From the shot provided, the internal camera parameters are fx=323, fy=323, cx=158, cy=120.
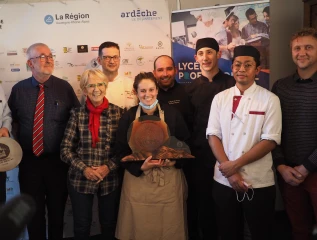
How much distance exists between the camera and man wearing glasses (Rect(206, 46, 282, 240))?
2135mm

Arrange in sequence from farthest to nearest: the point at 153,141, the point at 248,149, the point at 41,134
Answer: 1. the point at 41,134
2. the point at 153,141
3. the point at 248,149

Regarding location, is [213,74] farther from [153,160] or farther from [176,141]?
[153,160]

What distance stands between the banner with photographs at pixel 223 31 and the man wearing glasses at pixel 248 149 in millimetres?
1161

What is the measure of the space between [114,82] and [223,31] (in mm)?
1255

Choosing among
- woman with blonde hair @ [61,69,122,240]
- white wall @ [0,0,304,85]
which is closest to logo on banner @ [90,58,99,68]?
woman with blonde hair @ [61,69,122,240]

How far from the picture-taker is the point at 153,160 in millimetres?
2326

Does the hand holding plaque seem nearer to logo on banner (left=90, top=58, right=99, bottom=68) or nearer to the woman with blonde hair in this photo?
the woman with blonde hair

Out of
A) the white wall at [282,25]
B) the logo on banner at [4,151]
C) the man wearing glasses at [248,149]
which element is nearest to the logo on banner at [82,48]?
the logo on banner at [4,151]

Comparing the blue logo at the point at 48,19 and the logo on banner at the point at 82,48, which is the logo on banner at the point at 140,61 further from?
the blue logo at the point at 48,19

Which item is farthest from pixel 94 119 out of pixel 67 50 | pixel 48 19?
pixel 48 19

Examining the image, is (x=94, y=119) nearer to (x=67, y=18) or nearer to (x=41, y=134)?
(x=41, y=134)

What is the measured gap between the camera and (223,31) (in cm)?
336

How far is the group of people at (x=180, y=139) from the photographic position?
7.12 ft

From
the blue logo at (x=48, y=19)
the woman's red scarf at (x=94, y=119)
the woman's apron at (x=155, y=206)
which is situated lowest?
the woman's apron at (x=155, y=206)
